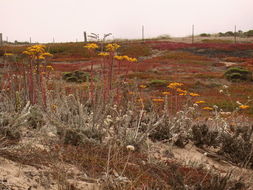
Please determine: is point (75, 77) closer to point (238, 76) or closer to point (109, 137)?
point (238, 76)

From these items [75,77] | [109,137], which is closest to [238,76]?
[75,77]

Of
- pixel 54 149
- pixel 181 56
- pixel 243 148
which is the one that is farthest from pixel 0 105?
pixel 181 56

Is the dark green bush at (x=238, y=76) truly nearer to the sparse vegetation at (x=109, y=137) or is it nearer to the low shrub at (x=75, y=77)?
the low shrub at (x=75, y=77)

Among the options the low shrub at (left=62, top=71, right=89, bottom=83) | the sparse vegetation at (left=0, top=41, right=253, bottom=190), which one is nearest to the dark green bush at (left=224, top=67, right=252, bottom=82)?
the low shrub at (left=62, top=71, right=89, bottom=83)

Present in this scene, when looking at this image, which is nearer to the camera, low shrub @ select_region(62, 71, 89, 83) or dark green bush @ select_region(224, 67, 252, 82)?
low shrub @ select_region(62, 71, 89, 83)

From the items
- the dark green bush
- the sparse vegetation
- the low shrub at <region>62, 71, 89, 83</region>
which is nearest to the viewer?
the sparse vegetation

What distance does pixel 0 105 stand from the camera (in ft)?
13.9

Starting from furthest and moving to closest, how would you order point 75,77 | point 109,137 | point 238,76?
1. point 238,76
2. point 75,77
3. point 109,137

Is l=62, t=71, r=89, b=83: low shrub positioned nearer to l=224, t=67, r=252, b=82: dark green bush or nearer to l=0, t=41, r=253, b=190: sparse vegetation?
l=224, t=67, r=252, b=82: dark green bush

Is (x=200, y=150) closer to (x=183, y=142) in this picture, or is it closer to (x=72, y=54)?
(x=183, y=142)

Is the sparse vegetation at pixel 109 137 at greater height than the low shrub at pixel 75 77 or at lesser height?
greater

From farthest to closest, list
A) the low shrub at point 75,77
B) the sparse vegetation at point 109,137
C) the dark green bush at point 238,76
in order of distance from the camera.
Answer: the dark green bush at point 238,76 < the low shrub at point 75,77 < the sparse vegetation at point 109,137

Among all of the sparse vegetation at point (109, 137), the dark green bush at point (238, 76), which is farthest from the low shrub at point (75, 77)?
the sparse vegetation at point (109, 137)

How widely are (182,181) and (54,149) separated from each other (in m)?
1.31
